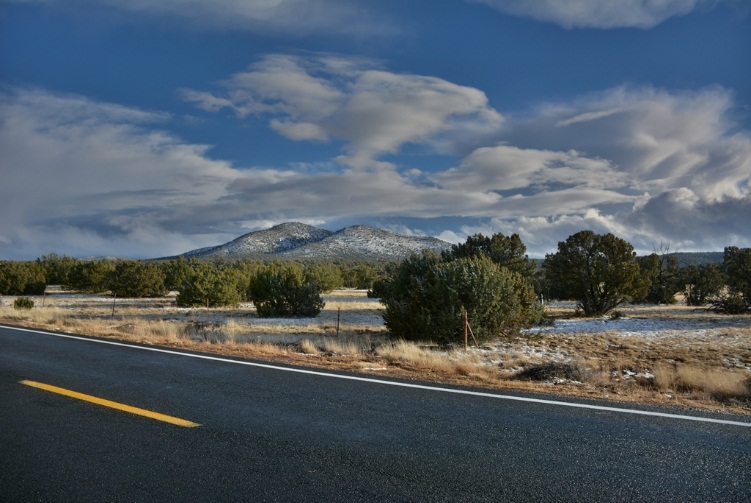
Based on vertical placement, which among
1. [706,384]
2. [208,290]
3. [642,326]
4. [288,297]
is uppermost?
[208,290]

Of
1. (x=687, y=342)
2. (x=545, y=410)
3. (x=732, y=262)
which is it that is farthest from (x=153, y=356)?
(x=732, y=262)

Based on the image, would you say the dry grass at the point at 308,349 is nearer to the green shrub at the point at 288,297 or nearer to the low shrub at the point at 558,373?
the low shrub at the point at 558,373

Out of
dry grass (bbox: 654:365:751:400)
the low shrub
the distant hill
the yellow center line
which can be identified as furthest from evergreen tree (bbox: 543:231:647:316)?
the distant hill

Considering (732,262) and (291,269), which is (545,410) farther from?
(732,262)

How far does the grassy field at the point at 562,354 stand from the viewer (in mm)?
9039

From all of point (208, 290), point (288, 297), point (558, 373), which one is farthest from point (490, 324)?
point (208, 290)

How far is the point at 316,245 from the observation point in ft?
580

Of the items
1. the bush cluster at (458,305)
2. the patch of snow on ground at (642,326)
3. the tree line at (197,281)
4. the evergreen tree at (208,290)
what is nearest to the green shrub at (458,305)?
the bush cluster at (458,305)

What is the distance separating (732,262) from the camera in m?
37.7

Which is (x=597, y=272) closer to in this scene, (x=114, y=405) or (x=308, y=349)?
(x=308, y=349)

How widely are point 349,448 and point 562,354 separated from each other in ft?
44.0

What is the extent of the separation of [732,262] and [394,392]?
130ft

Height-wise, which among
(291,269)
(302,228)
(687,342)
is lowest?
(687,342)

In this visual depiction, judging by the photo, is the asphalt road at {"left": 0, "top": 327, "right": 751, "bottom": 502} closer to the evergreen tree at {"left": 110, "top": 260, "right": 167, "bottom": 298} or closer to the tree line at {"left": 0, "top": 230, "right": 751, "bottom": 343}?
the tree line at {"left": 0, "top": 230, "right": 751, "bottom": 343}
